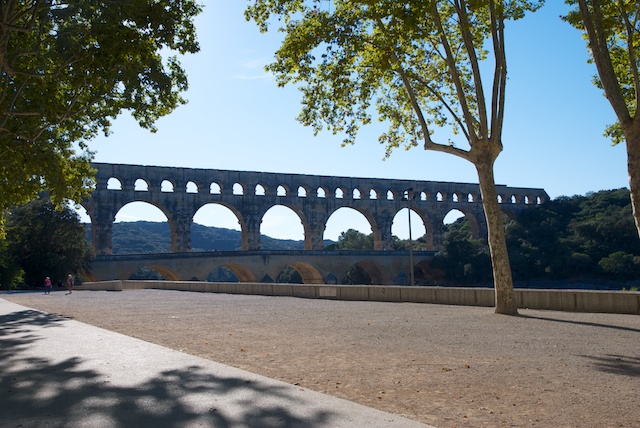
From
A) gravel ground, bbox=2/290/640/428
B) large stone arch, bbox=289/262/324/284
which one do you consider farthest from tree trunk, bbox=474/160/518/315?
large stone arch, bbox=289/262/324/284

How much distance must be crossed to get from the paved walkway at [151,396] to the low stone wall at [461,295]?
10.3 meters

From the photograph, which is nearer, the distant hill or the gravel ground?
the gravel ground

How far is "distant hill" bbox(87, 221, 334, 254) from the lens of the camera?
142m

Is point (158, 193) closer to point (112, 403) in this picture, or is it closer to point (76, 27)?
point (76, 27)

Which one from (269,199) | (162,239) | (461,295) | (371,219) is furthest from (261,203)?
(162,239)

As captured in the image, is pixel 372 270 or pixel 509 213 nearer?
pixel 372 270

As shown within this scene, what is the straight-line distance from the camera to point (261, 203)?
5662cm

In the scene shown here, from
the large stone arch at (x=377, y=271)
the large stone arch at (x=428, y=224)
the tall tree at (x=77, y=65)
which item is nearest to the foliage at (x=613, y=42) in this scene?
the tall tree at (x=77, y=65)

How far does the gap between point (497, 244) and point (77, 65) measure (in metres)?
9.87

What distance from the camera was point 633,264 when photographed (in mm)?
54375

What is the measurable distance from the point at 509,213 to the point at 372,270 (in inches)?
Answer: 815

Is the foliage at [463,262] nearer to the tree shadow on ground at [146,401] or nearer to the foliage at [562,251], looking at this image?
the foliage at [562,251]

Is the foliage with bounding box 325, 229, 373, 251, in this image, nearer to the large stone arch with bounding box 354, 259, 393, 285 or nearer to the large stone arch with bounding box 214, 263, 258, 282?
the large stone arch with bounding box 354, 259, 393, 285

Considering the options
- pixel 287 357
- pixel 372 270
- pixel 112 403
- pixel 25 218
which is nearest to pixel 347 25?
pixel 287 357
